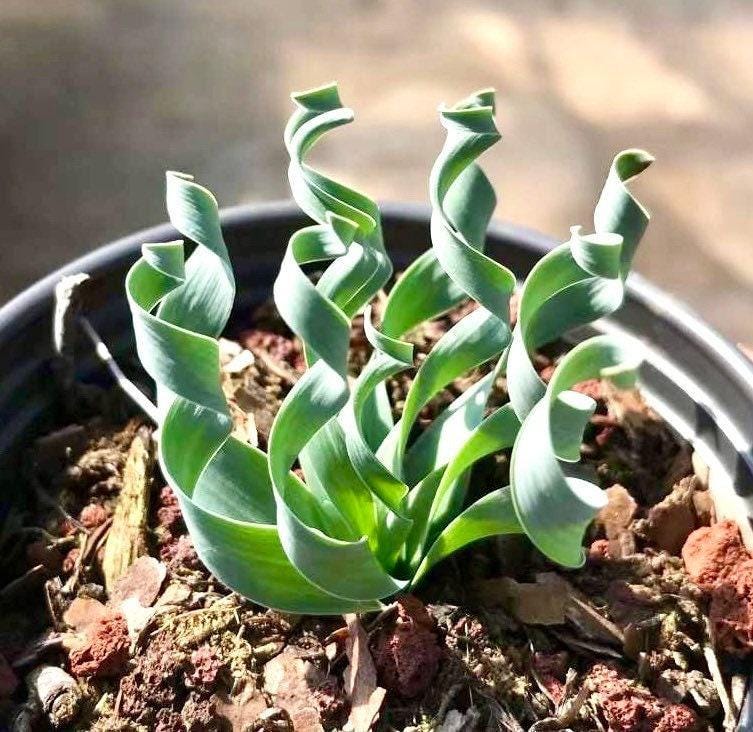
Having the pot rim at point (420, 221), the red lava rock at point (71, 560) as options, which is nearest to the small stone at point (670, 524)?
the pot rim at point (420, 221)

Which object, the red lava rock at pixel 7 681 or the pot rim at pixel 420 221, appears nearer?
Result: the red lava rock at pixel 7 681

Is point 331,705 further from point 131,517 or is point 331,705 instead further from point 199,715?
point 131,517

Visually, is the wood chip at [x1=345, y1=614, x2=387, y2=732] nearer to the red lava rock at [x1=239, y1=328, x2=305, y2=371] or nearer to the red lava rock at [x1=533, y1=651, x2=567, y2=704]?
the red lava rock at [x1=533, y1=651, x2=567, y2=704]

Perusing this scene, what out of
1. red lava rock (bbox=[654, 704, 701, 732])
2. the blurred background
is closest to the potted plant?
red lava rock (bbox=[654, 704, 701, 732])

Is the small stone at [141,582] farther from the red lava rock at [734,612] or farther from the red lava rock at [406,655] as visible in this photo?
the red lava rock at [734,612]

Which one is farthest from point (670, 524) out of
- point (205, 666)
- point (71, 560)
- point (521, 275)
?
point (71, 560)
